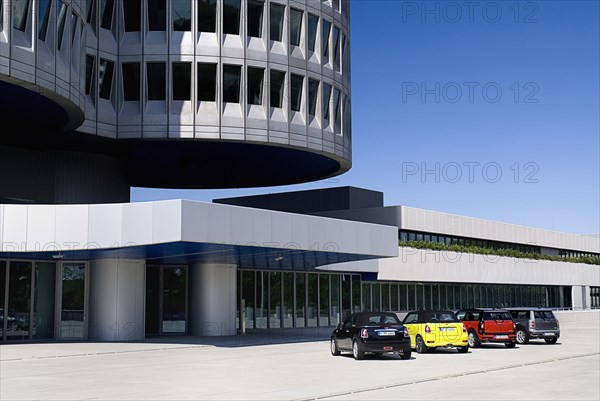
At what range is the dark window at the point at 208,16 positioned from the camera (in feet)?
119

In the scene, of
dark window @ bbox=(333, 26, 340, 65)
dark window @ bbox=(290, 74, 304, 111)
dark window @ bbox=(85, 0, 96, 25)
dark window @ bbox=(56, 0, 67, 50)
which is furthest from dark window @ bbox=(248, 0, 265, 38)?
dark window @ bbox=(56, 0, 67, 50)

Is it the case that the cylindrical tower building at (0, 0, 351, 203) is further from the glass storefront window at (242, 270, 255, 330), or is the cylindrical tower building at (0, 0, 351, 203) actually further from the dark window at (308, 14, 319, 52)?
the glass storefront window at (242, 270, 255, 330)

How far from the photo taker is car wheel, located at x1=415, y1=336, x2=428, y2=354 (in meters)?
26.5

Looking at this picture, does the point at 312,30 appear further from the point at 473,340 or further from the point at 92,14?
the point at 473,340

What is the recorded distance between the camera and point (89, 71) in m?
35.2

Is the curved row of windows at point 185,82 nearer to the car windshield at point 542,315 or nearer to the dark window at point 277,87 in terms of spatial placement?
the dark window at point 277,87

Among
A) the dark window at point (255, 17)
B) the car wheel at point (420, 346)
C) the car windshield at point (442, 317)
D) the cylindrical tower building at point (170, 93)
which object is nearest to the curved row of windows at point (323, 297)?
the cylindrical tower building at point (170, 93)

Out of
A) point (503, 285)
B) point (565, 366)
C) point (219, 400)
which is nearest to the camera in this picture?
point (219, 400)

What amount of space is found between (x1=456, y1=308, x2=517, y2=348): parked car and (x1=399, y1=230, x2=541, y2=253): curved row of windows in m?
19.3

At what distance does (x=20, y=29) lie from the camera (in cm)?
2794

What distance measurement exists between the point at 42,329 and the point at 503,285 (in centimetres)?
4108

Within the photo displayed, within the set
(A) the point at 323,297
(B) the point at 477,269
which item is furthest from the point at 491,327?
(B) the point at 477,269

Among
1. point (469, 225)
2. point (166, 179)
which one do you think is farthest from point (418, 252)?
point (166, 179)

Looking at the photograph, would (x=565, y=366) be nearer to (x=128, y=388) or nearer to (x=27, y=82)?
(x=128, y=388)
